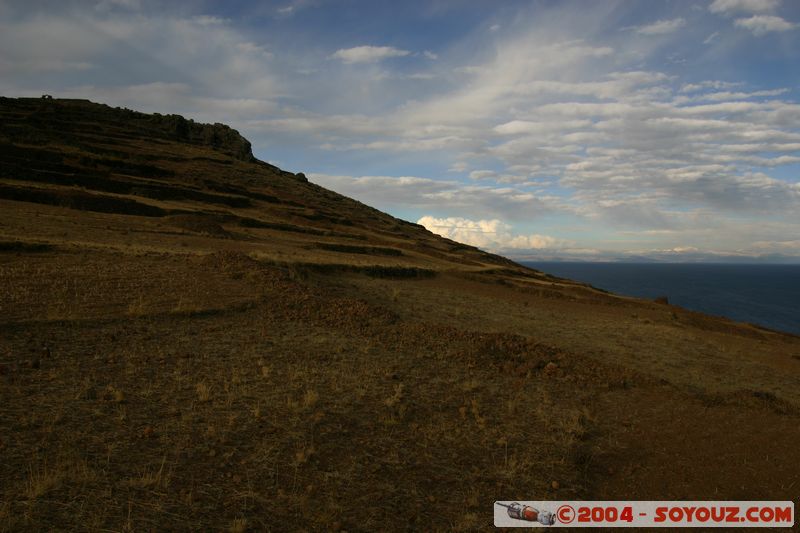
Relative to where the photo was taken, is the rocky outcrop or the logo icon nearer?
the logo icon

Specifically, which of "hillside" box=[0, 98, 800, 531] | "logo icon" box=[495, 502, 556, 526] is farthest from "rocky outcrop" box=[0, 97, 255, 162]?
"logo icon" box=[495, 502, 556, 526]

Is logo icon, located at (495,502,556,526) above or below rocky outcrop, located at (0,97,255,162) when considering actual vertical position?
below

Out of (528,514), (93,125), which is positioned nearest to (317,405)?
(528,514)

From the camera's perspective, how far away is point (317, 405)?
9.02 meters

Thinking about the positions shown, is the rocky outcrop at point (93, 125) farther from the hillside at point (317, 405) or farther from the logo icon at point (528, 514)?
the logo icon at point (528, 514)

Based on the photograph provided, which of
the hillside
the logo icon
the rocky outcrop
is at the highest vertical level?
the rocky outcrop

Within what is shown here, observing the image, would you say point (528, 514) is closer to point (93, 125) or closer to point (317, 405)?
point (317, 405)

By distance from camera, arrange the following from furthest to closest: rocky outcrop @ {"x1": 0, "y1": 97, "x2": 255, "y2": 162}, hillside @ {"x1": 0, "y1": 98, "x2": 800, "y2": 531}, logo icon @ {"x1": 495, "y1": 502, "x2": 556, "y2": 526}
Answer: rocky outcrop @ {"x1": 0, "y1": 97, "x2": 255, "y2": 162} < logo icon @ {"x1": 495, "y1": 502, "x2": 556, "y2": 526} < hillside @ {"x1": 0, "y1": 98, "x2": 800, "y2": 531}

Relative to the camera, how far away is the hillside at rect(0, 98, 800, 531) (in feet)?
20.6

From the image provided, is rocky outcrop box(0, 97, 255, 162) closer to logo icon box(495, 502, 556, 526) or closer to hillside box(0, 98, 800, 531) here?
hillside box(0, 98, 800, 531)

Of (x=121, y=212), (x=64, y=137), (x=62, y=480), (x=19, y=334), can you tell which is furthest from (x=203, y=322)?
(x=64, y=137)

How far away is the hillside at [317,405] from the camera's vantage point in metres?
6.28

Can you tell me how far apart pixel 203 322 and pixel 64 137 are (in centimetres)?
5615

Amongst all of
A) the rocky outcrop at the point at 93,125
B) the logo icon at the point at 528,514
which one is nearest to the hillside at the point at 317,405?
the logo icon at the point at 528,514
